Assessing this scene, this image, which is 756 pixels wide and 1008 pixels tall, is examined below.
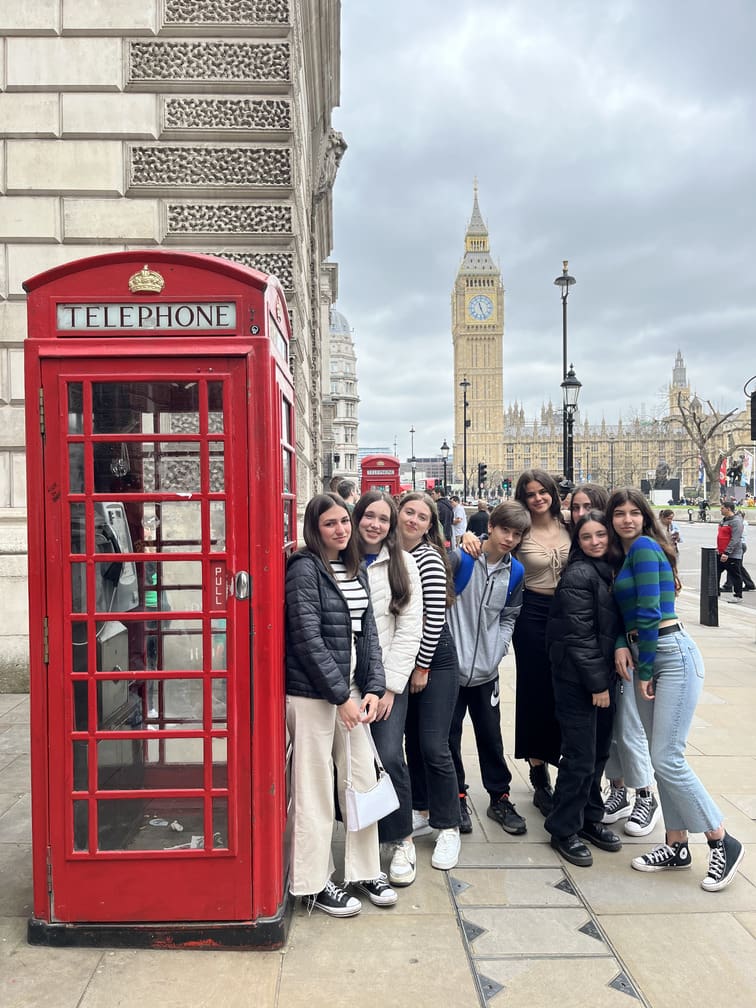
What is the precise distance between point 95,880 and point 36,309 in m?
2.25

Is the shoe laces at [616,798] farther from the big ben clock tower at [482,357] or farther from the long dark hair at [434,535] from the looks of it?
the big ben clock tower at [482,357]

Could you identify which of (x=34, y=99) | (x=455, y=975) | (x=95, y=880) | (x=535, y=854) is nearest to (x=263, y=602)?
(x=95, y=880)

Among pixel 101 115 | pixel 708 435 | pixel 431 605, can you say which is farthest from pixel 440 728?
pixel 708 435

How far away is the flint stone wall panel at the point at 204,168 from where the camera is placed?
737 centimetres

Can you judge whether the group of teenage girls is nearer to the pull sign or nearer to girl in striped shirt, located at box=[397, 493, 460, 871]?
girl in striped shirt, located at box=[397, 493, 460, 871]

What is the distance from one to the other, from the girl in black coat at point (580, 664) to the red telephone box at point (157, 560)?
1.55 meters

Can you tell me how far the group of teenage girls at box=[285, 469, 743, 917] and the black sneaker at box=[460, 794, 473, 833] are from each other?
0.19 metres

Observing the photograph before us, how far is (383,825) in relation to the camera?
12.6ft

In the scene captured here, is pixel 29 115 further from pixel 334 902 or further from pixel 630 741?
pixel 630 741

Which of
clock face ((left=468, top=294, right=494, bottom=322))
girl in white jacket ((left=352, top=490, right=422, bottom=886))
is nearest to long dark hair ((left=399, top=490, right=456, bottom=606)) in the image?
girl in white jacket ((left=352, top=490, right=422, bottom=886))

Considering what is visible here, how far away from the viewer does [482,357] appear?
127 m

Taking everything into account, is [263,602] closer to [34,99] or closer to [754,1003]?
[754,1003]

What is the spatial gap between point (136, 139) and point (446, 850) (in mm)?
6707

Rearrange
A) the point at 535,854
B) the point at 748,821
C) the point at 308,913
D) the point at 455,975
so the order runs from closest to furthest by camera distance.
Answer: the point at 455,975
the point at 308,913
the point at 535,854
the point at 748,821
